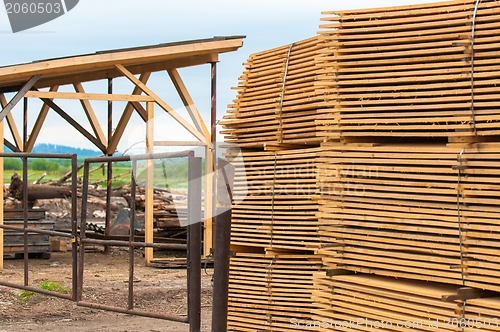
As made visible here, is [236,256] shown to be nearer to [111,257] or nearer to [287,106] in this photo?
[287,106]

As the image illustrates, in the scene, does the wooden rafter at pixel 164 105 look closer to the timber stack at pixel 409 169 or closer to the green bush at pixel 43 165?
the timber stack at pixel 409 169

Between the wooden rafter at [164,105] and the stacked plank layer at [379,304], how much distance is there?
8284mm

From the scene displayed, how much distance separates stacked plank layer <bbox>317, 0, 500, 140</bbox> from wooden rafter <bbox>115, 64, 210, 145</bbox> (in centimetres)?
792

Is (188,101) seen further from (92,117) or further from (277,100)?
(277,100)

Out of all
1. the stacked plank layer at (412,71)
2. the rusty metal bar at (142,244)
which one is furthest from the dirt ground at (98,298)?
the stacked plank layer at (412,71)

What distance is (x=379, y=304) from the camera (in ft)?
20.4

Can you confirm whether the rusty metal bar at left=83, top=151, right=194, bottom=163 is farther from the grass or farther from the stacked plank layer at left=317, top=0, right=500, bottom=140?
the grass

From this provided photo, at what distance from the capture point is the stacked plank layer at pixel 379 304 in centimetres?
580

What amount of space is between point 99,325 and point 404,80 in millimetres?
4959

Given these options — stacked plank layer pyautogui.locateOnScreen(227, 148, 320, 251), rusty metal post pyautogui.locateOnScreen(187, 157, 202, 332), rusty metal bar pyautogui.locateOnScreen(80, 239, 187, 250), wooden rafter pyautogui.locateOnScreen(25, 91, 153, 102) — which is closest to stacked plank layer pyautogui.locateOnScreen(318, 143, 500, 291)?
stacked plank layer pyautogui.locateOnScreen(227, 148, 320, 251)

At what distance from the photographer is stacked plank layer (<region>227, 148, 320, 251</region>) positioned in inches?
293

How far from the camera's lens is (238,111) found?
841cm

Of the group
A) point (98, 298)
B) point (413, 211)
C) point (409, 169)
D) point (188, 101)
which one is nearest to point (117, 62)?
point (188, 101)

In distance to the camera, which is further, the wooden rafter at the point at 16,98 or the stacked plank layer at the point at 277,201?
the wooden rafter at the point at 16,98
